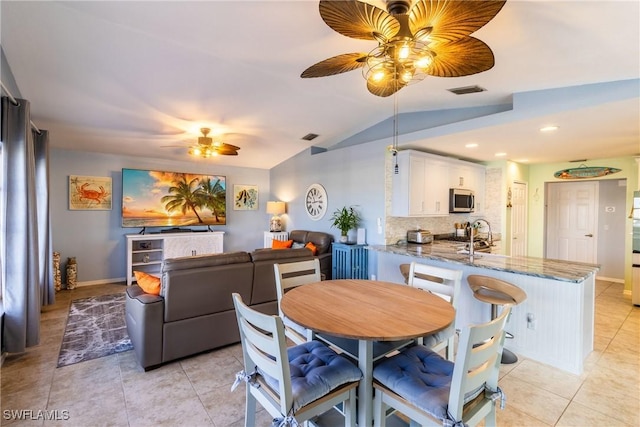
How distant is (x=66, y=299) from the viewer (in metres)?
4.57

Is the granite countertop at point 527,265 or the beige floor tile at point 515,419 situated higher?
the granite countertop at point 527,265

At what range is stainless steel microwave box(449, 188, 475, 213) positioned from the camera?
192 inches

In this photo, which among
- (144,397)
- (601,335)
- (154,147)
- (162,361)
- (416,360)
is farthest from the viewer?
(154,147)

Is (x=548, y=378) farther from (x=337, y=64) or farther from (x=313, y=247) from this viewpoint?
(x=313, y=247)

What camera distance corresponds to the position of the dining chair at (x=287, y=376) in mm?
1359

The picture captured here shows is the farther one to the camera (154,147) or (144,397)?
(154,147)

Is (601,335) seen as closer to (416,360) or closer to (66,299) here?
(416,360)

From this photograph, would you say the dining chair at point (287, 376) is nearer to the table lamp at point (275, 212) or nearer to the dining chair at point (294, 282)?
the dining chair at point (294, 282)

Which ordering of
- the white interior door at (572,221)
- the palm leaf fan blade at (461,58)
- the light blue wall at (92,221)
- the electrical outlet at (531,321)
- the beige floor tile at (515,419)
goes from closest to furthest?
1. the palm leaf fan blade at (461,58)
2. the beige floor tile at (515,419)
3. the electrical outlet at (531,321)
4. the light blue wall at (92,221)
5. the white interior door at (572,221)

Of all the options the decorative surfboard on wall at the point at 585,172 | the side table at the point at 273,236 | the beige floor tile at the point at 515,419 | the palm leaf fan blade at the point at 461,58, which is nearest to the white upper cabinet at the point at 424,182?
the decorative surfboard on wall at the point at 585,172

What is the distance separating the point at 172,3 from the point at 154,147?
3.89m

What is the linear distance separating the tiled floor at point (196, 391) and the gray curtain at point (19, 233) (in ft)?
0.97

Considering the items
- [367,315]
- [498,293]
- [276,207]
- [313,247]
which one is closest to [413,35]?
[367,315]

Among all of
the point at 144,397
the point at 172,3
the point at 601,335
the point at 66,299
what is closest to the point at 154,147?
the point at 66,299
